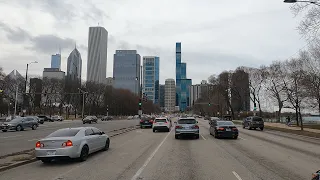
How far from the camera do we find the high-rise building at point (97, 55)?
12780cm

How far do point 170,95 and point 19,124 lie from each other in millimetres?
164864

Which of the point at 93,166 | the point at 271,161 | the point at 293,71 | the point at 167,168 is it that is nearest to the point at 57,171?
the point at 93,166

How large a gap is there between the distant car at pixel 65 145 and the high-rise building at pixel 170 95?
179878 mm

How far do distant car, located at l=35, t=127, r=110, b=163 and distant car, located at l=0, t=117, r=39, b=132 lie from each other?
928 inches

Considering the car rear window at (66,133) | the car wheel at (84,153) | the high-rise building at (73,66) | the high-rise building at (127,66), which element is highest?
the high-rise building at (73,66)

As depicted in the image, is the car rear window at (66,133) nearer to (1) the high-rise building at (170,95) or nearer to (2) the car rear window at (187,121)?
(2) the car rear window at (187,121)

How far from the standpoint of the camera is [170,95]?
196750mm

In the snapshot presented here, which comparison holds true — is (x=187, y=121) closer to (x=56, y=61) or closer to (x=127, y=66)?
(x=127, y=66)

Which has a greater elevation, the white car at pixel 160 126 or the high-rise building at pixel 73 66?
the high-rise building at pixel 73 66

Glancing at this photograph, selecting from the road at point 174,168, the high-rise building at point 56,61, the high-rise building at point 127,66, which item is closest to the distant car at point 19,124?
the road at point 174,168

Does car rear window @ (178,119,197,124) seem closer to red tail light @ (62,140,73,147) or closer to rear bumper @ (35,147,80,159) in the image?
red tail light @ (62,140,73,147)

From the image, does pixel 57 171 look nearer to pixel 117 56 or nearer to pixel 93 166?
pixel 93 166

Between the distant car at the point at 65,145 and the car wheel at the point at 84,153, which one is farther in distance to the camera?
the car wheel at the point at 84,153

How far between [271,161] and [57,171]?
808 cm
